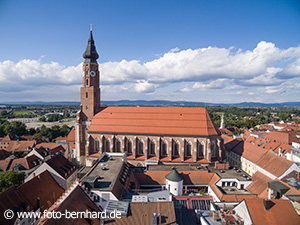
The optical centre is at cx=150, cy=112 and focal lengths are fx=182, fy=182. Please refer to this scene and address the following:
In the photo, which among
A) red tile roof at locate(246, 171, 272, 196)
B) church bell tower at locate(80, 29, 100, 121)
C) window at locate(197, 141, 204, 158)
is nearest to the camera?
red tile roof at locate(246, 171, 272, 196)

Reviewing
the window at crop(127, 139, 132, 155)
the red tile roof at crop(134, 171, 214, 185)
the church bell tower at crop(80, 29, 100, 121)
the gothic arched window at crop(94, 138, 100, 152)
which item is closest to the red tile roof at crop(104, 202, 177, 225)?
the red tile roof at crop(134, 171, 214, 185)

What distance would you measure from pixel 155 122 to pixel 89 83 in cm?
2280

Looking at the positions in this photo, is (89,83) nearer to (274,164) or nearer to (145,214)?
(145,214)

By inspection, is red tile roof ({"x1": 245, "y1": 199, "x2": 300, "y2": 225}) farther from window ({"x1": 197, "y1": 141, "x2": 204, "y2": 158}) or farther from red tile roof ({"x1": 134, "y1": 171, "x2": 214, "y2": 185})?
window ({"x1": 197, "y1": 141, "x2": 204, "y2": 158})

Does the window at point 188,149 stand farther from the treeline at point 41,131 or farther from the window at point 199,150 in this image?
the treeline at point 41,131

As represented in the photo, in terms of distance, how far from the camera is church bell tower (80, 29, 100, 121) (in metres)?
53.0

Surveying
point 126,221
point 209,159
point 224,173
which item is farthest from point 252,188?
point 126,221

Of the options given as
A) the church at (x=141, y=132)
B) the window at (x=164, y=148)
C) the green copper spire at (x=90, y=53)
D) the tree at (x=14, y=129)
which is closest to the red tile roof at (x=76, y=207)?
the church at (x=141, y=132)

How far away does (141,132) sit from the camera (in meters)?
47.7

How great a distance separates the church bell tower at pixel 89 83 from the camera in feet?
174

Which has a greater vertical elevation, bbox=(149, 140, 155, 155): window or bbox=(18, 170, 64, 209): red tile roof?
bbox=(149, 140, 155, 155): window

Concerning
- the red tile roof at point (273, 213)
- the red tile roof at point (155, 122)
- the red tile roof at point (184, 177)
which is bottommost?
the red tile roof at point (184, 177)

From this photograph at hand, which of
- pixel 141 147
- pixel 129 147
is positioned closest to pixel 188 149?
pixel 141 147

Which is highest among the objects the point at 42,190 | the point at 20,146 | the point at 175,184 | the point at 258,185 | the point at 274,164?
the point at 274,164
